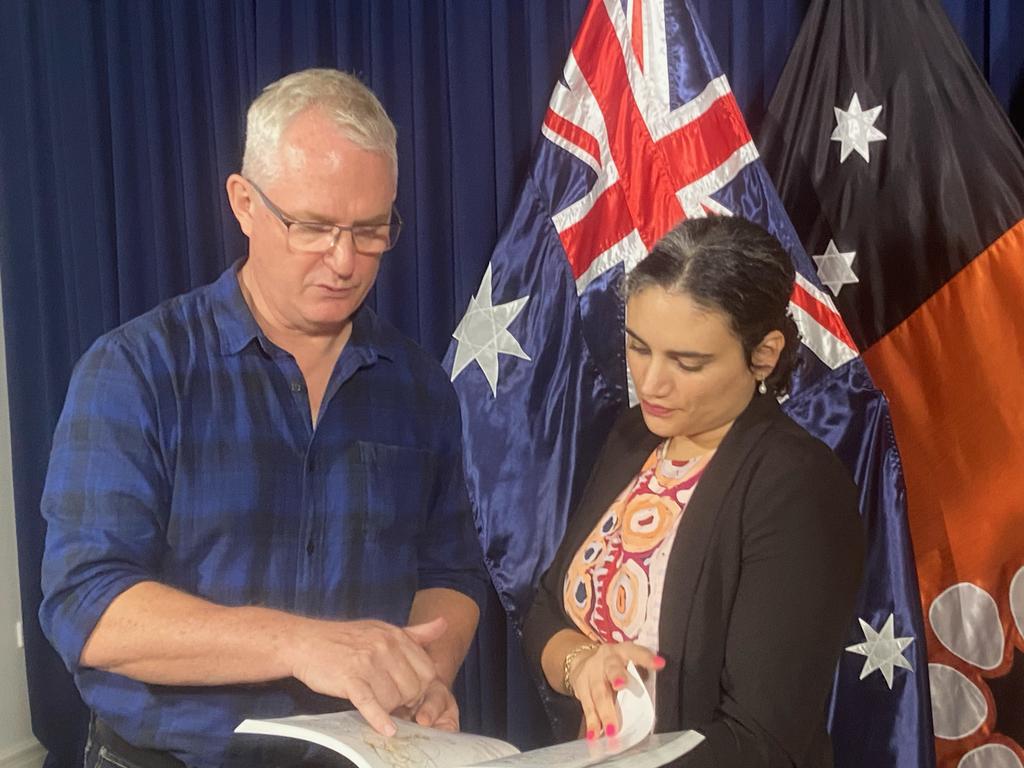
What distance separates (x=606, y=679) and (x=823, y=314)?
27.5 inches

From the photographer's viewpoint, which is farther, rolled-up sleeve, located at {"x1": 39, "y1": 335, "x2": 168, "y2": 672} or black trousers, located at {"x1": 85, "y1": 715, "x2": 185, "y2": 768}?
black trousers, located at {"x1": 85, "y1": 715, "x2": 185, "y2": 768}

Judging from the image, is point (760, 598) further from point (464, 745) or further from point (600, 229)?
point (600, 229)

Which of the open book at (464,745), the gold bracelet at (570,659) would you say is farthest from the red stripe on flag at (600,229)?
the open book at (464,745)

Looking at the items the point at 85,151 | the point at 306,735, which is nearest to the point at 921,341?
the point at 306,735

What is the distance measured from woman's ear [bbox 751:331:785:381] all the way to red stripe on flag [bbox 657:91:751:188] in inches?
15.9

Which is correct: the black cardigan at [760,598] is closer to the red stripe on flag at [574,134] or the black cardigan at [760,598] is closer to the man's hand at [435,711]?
the man's hand at [435,711]

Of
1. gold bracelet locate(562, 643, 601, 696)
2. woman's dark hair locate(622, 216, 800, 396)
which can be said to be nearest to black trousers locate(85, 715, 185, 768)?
gold bracelet locate(562, 643, 601, 696)

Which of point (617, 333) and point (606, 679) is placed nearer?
point (606, 679)

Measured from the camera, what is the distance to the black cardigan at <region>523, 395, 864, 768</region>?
4.51ft

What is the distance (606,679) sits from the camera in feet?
4.70

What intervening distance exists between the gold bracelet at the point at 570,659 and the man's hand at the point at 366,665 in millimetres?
249

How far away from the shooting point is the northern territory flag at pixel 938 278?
5.78 feet

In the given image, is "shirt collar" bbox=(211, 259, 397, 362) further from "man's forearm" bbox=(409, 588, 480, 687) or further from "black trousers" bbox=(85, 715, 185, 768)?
"black trousers" bbox=(85, 715, 185, 768)

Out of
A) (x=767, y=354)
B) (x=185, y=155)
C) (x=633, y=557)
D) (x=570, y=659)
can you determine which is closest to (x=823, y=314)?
(x=767, y=354)
